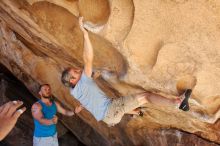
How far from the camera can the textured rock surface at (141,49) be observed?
333 centimetres

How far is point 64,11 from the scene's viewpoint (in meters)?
4.02

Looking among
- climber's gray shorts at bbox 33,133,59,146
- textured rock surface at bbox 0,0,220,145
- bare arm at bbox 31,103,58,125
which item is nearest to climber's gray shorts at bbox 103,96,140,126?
textured rock surface at bbox 0,0,220,145

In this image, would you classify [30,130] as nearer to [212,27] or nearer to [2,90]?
[2,90]

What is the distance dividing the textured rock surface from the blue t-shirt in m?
0.40

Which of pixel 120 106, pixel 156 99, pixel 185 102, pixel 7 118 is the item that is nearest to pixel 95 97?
pixel 120 106

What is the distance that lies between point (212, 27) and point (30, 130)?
4.11 m

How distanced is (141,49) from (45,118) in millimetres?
1165

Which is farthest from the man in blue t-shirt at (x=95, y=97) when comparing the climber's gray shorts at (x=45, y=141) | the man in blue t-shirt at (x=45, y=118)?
the climber's gray shorts at (x=45, y=141)

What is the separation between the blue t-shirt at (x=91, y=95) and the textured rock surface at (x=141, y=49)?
0.40m

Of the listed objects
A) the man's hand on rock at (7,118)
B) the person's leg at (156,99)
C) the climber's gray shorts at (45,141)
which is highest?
the man's hand on rock at (7,118)

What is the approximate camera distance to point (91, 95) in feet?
12.1

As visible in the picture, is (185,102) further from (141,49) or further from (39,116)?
(39,116)

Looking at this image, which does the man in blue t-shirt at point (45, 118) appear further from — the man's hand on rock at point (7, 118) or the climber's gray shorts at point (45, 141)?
the man's hand on rock at point (7, 118)

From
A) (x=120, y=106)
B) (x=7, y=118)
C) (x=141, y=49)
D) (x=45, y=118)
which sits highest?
(x=7, y=118)
